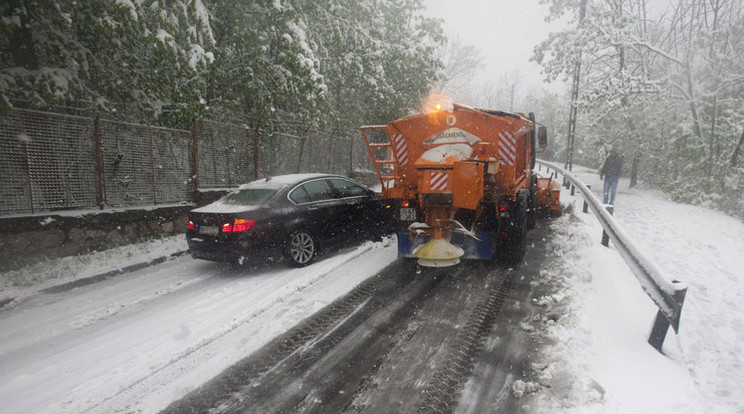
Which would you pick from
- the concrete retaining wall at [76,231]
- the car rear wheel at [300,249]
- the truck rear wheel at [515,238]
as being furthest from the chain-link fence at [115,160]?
the truck rear wheel at [515,238]

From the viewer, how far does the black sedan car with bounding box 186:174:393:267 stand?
581 cm

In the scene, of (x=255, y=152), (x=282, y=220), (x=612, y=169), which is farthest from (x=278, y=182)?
(x=612, y=169)

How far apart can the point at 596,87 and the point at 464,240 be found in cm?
1306

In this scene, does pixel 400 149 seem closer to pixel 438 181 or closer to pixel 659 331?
pixel 438 181

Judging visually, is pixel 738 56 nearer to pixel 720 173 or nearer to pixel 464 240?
pixel 720 173

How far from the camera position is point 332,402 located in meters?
3.04

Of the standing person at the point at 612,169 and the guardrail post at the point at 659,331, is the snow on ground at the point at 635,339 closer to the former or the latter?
the guardrail post at the point at 659,331

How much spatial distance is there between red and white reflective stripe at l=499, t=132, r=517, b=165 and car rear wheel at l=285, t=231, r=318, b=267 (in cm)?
349

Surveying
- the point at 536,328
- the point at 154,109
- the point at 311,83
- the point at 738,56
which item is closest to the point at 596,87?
the point at 738,56

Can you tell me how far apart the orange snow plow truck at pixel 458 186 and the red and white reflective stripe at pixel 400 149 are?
0.06 feet

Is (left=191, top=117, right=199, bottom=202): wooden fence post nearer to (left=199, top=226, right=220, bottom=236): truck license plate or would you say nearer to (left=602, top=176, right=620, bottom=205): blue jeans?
(left=199, top=226, right=220, bottom=236): truck license plate

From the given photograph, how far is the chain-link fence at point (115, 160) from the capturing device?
20.9 feet

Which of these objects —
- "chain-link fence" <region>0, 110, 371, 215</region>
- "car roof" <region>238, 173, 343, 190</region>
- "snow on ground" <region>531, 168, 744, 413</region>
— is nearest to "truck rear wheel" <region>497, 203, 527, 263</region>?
"snow on ground" <region>531, 168, 744, 413</region>

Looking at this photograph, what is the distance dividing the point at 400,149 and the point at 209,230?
3.42 meters
